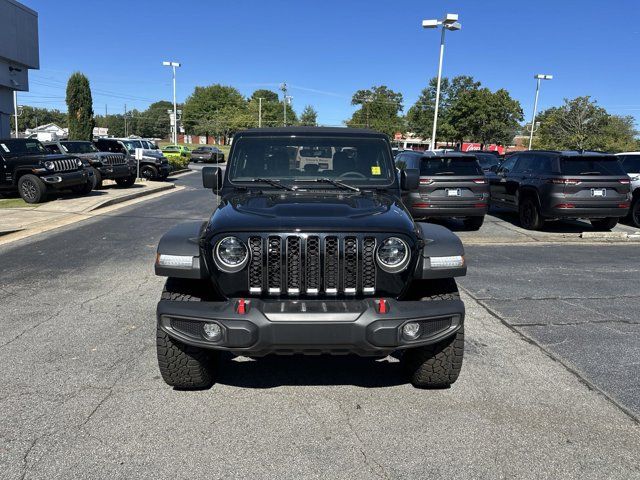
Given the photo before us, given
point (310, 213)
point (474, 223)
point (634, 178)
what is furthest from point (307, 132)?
point (634, 178)

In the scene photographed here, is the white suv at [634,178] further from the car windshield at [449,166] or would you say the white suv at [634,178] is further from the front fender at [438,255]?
the front fender at [438,255]

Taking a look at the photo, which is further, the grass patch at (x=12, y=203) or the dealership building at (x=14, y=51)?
the dealership building at (x=14, y=51)

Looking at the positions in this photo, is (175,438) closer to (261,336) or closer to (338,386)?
(261,336)

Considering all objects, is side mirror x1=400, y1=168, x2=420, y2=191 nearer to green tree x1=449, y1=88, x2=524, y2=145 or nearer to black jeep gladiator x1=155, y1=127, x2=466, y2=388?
black jeep gladiator x1=155, y1=127, x2=466, y2=388

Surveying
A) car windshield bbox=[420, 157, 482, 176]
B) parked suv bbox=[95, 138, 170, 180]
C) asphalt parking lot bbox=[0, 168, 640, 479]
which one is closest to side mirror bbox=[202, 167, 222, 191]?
asphalt parking lot bbox=[0, 168, 640, 479]

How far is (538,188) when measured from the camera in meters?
10.6

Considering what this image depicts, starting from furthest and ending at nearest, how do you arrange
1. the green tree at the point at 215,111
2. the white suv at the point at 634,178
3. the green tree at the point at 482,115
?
the green tree at the point at 215,111
the green tree at the point at 482,115
the white suv at the point at 634,178

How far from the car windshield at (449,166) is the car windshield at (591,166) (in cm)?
168

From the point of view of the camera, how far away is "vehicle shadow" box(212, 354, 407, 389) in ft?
12.5

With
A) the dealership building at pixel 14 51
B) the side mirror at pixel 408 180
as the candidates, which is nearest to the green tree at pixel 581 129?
the dealership building at pixel 14 51

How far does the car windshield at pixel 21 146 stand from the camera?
A: 47.6ft

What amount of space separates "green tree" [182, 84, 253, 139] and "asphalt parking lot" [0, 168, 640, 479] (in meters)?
83.3

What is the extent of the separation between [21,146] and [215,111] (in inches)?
3738

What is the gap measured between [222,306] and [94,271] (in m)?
4.77
